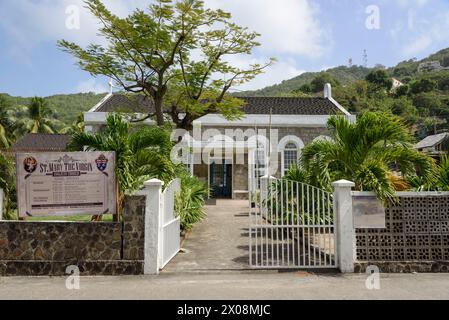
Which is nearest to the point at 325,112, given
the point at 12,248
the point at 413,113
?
the point at 12,248

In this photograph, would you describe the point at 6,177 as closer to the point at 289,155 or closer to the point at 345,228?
the point at 345,228

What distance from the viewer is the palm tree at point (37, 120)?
38.2 m

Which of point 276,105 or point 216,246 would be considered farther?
point 276,105

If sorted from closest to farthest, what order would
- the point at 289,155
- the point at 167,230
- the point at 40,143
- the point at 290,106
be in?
the point at 167,230
the point at 289,155
the point at 290,106
the point at 40,143

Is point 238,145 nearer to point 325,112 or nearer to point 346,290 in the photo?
point 325,112

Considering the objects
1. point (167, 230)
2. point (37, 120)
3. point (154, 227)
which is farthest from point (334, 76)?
point (154, 227)

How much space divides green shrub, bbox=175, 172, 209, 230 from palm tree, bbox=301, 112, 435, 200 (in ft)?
14.2

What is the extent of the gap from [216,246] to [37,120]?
1496 inches

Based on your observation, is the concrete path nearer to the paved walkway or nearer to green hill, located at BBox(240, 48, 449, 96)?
the paved walkway

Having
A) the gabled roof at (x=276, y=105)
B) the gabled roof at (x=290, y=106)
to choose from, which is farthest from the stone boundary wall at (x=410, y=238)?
the gabled roof at (x=290, y=106)

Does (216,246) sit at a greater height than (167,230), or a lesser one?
lesser

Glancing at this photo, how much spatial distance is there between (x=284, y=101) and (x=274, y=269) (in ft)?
63.4

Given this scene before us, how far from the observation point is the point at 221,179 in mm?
22422
